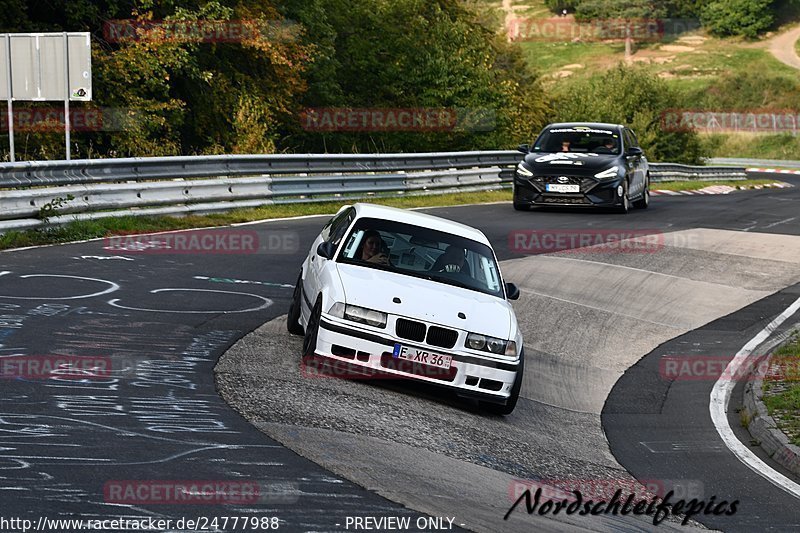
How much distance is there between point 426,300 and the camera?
9547mm

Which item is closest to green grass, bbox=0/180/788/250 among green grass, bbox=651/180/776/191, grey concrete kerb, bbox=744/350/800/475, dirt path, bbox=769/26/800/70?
grey concrete kerb, bbox=744/350/800/475

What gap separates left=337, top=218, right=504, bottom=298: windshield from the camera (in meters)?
10.3

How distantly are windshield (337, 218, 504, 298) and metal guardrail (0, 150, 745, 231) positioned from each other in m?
7.14

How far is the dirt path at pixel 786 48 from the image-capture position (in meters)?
108

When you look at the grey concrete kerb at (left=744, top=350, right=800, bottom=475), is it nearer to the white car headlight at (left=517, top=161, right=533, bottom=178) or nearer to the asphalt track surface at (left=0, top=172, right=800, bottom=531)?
the asphalt track surface at (left=0, top=172, right=800, bottom=531)

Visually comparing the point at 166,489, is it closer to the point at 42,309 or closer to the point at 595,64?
the point at 42,309

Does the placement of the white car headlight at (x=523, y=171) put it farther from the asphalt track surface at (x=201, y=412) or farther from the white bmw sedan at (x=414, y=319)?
the white bmw sedan at (x=414, y=319)
